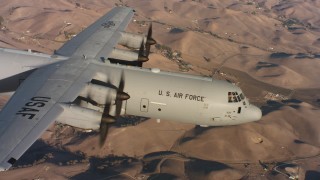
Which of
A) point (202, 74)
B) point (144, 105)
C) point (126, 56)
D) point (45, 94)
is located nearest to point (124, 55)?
point (126, 56)

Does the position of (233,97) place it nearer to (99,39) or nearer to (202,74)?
(99,39)

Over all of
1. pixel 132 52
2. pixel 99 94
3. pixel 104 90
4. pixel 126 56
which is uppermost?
pixel 132 52

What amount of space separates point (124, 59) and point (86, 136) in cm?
1211

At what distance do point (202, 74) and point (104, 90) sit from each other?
40575 mm

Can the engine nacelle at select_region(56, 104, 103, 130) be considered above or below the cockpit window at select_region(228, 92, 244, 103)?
below

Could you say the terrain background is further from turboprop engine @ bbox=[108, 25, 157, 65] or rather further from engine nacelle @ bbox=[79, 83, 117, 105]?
engine nacelle @ bbox=[79, 83, 117, 105]

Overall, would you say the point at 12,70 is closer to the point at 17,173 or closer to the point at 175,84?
the point at 17,173

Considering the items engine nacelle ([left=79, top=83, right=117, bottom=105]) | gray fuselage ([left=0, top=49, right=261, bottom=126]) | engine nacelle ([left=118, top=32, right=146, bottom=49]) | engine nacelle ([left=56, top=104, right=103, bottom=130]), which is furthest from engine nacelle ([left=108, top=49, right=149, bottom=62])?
engine nacelle ([left=56, top=104, right=103, bottom=130])

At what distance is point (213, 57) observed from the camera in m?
72.1

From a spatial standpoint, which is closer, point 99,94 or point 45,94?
point 45,94

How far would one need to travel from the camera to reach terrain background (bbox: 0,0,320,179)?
34125 mm

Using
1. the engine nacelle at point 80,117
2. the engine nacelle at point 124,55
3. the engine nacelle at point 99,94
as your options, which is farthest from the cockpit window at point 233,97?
the engine nacelle at point 80,117

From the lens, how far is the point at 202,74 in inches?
2418

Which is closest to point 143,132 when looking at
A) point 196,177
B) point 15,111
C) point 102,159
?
point 102,159
